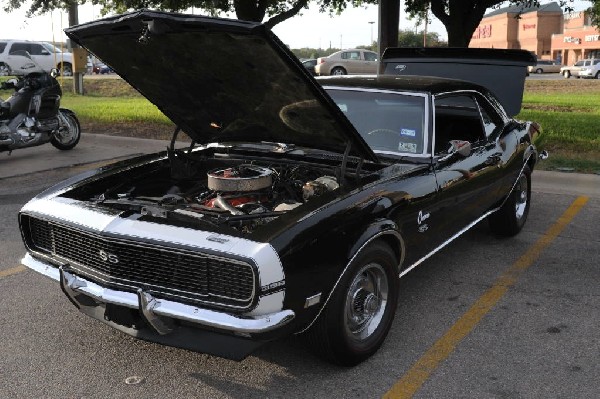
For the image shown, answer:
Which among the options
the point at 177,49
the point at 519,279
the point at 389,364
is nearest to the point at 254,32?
the point at 177,49

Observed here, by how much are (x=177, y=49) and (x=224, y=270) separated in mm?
1482

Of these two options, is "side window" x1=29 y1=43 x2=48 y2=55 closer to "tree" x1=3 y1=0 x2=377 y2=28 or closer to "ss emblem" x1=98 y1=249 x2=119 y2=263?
"tree" x1=3 y1=0 x2=377 y2=28

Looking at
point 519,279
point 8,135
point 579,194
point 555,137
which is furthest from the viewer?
point 555,137

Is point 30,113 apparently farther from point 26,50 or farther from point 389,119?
point 26,50

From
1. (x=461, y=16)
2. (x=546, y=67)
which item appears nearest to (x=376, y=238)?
(x=461, y=16)

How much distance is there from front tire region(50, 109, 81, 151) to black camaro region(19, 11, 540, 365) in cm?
654

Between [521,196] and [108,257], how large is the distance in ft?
14.1

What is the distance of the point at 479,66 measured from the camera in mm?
6910

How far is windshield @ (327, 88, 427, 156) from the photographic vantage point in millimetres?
4379

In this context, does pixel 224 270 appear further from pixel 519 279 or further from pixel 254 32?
pixel 519 279

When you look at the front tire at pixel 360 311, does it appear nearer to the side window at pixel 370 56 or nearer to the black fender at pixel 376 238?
the black fender at pixel 376 238

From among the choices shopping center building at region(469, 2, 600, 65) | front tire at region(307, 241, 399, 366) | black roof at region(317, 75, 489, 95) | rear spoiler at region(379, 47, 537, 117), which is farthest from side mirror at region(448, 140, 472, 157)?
shopping center building at region(469, 2, 600, 65)

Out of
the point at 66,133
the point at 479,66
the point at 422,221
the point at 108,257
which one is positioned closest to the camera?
the point at 108,257

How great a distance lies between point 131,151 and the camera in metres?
10.6
